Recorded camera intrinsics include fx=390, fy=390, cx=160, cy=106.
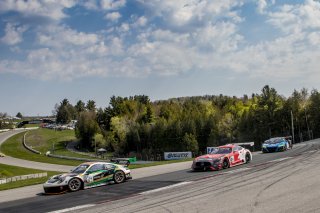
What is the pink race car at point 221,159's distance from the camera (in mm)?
23469

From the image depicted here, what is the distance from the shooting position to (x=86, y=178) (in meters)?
20.1

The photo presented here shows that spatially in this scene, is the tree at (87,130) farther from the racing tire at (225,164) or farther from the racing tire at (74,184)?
the racing tire at (74,184)

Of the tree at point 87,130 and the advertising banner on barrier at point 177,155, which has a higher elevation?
the tree at point 87,130

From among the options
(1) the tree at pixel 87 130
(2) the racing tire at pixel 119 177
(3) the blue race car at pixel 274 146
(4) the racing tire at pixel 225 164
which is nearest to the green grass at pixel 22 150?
(1) the tree at pixel 87 130

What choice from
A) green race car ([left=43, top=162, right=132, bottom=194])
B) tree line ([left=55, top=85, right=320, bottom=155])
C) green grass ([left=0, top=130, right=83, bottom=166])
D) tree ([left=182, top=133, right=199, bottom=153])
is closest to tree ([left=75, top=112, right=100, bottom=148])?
tree line ([left=55, top=85, right=320, bottom=155])

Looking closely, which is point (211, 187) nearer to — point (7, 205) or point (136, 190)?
point (136, 190)

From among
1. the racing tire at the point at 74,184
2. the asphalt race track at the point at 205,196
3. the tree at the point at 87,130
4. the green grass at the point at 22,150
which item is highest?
the tree at the point at 87,130

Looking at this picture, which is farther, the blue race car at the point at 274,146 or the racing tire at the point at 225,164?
the blue race car at the point at 274,146

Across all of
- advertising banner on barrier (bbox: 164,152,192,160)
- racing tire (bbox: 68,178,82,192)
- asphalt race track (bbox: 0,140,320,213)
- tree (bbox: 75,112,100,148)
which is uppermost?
tree (bbox: 75,112,100,148)

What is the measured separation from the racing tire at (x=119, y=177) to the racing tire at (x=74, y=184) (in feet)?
7.41

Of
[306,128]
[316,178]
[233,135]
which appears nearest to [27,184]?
[316,178]

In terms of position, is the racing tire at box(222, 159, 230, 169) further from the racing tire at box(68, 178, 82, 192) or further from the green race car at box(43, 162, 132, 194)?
the racing tire at box(68, 178, 82, 192)

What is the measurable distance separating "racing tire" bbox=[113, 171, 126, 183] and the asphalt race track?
508 mm

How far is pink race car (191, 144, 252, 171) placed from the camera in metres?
23.5
